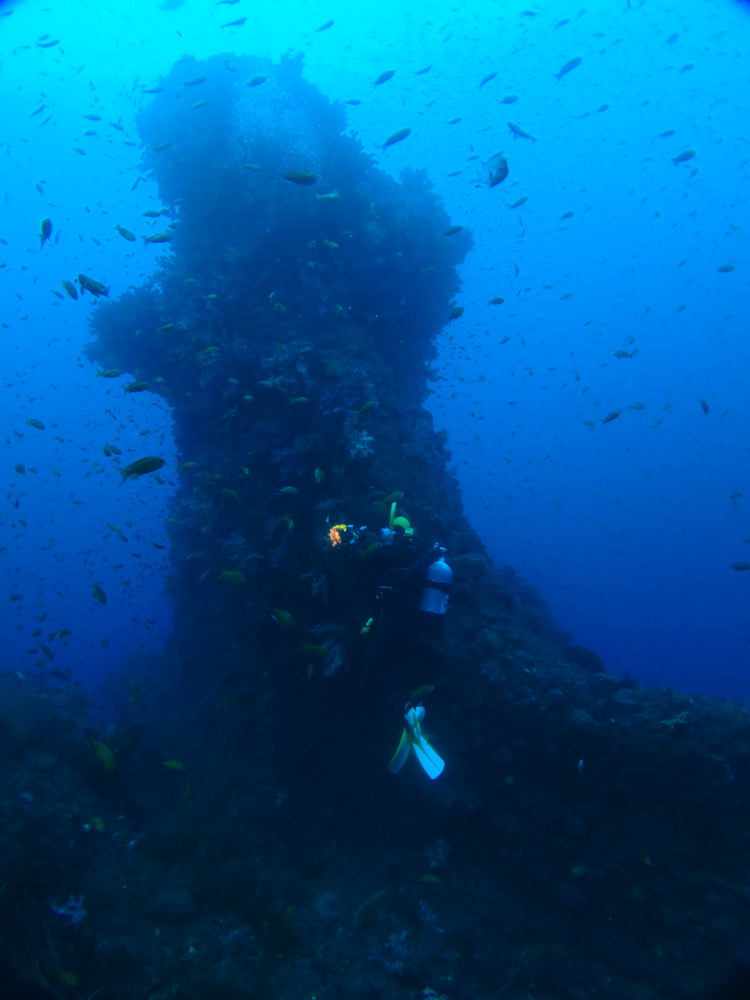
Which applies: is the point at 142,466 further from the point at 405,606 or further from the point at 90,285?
the point at 90,285

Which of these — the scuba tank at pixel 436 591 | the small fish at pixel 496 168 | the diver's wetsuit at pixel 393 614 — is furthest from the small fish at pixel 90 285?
the scuba tank at pixel 436 591

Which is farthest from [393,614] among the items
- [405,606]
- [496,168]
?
[496,168]

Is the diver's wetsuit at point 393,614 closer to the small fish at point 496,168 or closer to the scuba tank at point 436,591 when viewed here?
the scuba tank at point 436,591

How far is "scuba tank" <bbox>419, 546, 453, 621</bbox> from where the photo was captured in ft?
18.8

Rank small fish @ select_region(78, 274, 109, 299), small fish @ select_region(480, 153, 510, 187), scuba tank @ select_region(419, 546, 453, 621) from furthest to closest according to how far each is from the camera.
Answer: small fish @ select_region(78, 274, 109, 299), scuba tank @ select_region(419, 546, 453, 621), small fish @ select_region(480, 153, 510, 187)

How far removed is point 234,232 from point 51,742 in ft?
43.9

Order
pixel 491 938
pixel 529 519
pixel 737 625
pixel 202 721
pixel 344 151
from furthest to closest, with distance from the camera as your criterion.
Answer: pixel 529 519, pixel 737 625, pixel 344 151, pixel 202 721, pixel 491 938

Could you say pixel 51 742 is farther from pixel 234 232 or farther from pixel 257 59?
pixel 257 59

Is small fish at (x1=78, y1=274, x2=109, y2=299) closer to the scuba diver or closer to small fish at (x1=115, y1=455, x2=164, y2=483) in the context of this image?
small fish at (x1=115, y1=455, x2=164, y2=483)

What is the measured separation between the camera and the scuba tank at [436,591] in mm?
5723

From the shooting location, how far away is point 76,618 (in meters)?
50.5

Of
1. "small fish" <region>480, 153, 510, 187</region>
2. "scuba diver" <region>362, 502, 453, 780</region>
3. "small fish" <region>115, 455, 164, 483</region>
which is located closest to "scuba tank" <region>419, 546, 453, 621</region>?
"scuba diver" <region>362, 502, 453, 780</region>

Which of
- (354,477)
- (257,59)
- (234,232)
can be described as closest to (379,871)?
(354,477)

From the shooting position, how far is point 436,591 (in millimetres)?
5746
